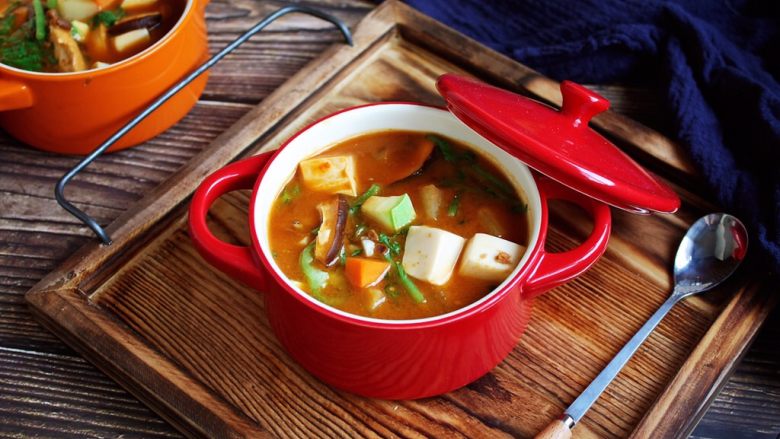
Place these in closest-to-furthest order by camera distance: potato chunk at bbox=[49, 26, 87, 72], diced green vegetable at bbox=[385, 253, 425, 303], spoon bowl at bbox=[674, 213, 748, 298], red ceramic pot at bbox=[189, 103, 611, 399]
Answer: red ceramic pot at bbox=[189, 103, 611, 399], diced green vegetable at bbox=[385, 253, 425, 303], spoon bowl at bbox=[674, 213, 748, 298], potato chunk at bbox=[49, 26, 87, 72]

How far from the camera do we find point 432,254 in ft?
A: 5.67

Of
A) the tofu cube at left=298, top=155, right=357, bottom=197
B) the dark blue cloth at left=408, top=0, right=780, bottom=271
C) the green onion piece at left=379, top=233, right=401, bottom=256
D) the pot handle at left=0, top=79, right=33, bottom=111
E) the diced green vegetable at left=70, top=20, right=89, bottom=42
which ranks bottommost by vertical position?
the pot handle at left=0, top=79, right=33, bottom=111

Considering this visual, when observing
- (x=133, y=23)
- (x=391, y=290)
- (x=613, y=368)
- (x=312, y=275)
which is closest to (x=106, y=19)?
(x=133, y=23)

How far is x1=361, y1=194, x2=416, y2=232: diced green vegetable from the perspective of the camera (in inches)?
70.7

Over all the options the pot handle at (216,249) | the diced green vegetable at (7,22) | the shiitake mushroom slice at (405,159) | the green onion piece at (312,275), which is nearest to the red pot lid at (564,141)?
the shiitake mushroom slice at (405,159)

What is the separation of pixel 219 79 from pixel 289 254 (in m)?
0.98

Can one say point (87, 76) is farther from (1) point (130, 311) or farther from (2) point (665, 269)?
(2) point (665, 269)

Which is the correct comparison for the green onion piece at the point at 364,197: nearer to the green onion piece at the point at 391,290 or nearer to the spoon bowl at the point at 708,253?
the green onion piece at the point at 391,290

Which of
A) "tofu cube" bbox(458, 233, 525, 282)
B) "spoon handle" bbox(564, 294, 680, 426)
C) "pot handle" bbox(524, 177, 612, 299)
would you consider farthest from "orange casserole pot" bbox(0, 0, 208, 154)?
"spoon handle" bbox(564, 294, 680, 426)

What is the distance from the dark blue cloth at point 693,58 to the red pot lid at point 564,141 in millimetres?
425

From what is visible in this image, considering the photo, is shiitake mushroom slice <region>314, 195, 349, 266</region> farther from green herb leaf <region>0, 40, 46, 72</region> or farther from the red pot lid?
green herb leaf <region>0, 40, 46, 72</region>

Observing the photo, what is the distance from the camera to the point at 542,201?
70.5 inches

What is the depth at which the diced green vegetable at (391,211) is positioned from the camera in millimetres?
1797

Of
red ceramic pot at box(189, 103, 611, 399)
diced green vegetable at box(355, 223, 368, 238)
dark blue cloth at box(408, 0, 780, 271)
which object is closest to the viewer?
red ceramic pot at box(189, 103, 611, 399)
